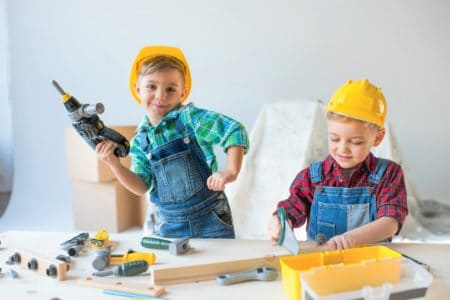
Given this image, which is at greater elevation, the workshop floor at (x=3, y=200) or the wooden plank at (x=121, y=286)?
the wooden plank at (x=121, y=286)

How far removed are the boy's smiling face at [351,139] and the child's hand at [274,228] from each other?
0.22 m

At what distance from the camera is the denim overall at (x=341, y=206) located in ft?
3.51

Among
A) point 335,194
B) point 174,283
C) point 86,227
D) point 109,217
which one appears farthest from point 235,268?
point 86,227

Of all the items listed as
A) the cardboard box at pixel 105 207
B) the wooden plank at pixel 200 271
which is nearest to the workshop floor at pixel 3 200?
the cardboard box at pixel 105 207

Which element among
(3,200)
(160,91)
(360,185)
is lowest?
(3,200)

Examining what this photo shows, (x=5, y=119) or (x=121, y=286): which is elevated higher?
(x=5, y=119)

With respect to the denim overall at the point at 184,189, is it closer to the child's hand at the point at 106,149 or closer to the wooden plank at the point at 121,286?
the child's hand at the point at 106,149

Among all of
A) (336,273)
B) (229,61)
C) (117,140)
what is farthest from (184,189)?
(229,61)

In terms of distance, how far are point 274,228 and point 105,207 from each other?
1803 millimetres

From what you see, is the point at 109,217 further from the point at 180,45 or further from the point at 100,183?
the point at 180,45

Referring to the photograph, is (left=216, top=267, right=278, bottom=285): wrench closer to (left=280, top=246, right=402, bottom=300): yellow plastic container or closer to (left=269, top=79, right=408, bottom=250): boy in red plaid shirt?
(left=280, top=246, right=402, bottom=300): yellow plastic container

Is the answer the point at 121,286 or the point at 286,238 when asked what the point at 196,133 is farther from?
the point at 121,286

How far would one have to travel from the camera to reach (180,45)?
2801mm

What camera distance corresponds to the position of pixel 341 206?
3.58 feet
